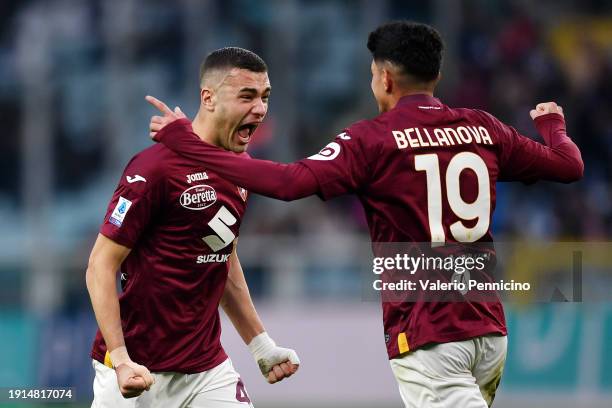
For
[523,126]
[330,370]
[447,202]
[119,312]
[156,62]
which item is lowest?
[330,370]

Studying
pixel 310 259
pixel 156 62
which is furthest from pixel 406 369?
pixel 156 62

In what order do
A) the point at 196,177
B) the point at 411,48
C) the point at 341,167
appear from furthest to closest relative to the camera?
the point at 196,177 → the point at 411,48 → the point at 341,167

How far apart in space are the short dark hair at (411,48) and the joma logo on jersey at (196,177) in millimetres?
1000

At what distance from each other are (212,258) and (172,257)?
21 centimetres

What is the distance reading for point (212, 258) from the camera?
556cm

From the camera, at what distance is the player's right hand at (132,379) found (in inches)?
197

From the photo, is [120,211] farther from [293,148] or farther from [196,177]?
[293,148]

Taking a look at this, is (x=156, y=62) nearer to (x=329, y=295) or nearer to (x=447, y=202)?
(x=329, y=295)

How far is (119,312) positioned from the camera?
17.4 ft

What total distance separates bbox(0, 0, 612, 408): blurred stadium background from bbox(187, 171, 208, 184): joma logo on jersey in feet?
20.9

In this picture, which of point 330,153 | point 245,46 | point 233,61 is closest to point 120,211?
point 233,61

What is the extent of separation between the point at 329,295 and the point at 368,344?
914 mm

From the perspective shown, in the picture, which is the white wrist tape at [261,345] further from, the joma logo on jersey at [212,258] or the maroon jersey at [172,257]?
the joma logo on jersey at [212,258]

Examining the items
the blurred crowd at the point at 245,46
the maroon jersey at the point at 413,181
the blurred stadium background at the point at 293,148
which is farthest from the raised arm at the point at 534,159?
the blurred crowd at the point at 245,46
